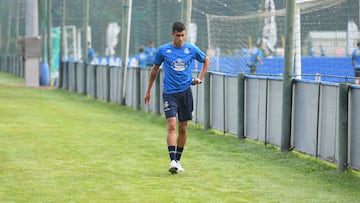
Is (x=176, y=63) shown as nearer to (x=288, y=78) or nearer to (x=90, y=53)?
(x=288, y=78)

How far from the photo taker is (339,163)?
12531 millimetres

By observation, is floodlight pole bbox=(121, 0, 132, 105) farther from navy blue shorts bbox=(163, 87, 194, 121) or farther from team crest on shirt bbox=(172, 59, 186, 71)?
team crest on shirt bbox=(172, 59, 186, 71)

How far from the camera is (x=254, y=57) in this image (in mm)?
25203

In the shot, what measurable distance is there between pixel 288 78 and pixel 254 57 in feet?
33.9

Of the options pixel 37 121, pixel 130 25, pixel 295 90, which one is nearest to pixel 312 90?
pixel 295 90

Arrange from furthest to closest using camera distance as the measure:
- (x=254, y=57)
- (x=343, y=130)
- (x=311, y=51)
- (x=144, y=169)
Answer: (x=254, y=57)
(x=311, y=51)
(x=144, y=169)
(x=343, y=130)

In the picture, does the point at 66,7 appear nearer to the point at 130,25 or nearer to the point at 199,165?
the point at 130,25

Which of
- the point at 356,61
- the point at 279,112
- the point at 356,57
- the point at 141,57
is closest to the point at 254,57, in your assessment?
the point at 356,61

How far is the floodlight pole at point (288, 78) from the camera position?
14883mm

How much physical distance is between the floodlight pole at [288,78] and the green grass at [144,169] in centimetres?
29

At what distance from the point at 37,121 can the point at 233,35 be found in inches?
188

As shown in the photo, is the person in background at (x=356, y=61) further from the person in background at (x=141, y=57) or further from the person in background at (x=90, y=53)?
the person in background at (x=90, y=53)

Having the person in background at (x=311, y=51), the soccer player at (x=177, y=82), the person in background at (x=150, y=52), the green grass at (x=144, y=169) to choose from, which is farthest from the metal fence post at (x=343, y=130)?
the person in background at (x=150, y=52)

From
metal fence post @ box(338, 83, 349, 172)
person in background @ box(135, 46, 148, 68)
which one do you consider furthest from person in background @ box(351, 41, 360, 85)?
person in background @ box(135, 46, 148, 68)
